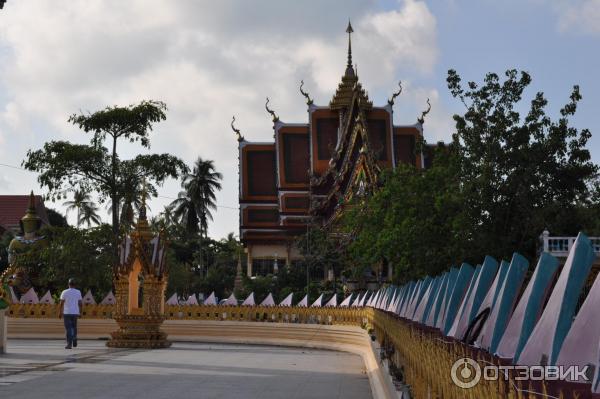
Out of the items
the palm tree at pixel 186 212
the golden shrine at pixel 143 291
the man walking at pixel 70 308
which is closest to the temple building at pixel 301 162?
the palm tree at pixel 186 212

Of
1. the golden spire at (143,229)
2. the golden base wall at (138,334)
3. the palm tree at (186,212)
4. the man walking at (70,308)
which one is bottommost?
the golden base wall at (138,334)

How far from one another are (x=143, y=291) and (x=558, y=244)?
16.5m

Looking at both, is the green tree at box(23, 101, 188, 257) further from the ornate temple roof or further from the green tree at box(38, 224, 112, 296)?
the ornate temple roof

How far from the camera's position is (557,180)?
33969 mm

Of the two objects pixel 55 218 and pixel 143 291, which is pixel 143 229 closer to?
pixel 143 291

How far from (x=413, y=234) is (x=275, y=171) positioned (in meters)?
34.0

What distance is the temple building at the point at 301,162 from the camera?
6125 centimetres

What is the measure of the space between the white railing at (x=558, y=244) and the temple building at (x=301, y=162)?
26806mm

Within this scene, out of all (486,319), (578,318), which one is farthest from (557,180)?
(578,318)

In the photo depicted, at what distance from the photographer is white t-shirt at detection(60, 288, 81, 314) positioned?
19609mm

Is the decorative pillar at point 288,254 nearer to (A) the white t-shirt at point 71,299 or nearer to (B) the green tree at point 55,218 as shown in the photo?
(B) the green tree at point 55,218

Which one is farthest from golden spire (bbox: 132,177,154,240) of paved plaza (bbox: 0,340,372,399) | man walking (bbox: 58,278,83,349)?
paved plaza (bbox: 0,340,372,399)

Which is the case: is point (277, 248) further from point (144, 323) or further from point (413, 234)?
point (144, 323)

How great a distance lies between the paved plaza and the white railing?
13634 mm
